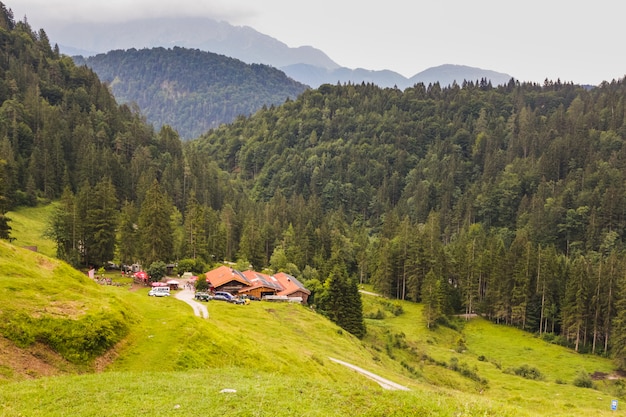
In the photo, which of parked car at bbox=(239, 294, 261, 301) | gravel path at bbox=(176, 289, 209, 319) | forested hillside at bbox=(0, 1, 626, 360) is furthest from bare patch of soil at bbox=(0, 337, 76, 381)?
forested hillside at bbox=(0, 1, 626, 360)

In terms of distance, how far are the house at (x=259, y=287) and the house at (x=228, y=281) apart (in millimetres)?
888

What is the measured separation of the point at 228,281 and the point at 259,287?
5.85 metres

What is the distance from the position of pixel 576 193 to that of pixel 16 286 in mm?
180485

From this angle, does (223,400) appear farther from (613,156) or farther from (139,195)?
(613,156)

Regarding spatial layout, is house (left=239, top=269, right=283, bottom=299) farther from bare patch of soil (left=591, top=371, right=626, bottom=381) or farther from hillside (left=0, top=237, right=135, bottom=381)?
bare patch of soil (left=591, top=371, right=626, bottom=381)

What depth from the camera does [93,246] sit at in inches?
3214

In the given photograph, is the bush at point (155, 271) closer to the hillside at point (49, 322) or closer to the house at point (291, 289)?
the house at point (291, 289)

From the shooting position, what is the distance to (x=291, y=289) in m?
84.1

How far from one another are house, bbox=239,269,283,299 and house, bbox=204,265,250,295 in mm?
888

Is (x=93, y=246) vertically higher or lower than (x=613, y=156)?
lower

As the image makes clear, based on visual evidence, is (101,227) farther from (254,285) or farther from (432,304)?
(432,304)

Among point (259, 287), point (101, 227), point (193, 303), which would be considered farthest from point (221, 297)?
point (101, 227)

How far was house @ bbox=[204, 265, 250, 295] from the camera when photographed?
78.0m

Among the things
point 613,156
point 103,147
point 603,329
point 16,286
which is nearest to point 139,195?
point 103,147
